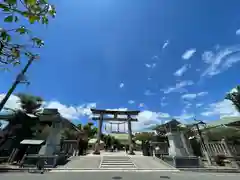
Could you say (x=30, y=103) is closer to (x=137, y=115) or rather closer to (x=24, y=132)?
(x=24, y=132)

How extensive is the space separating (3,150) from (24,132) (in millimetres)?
2409

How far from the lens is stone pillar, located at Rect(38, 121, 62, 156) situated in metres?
10.5

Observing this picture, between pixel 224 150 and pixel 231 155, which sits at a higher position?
pixel 224 150

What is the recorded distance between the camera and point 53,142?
10773mm

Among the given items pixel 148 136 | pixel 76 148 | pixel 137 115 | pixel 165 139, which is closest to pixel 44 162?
pixel 76 148

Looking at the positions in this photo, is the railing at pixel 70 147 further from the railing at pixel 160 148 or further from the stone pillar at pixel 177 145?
the stone pillar at pixel 177 145

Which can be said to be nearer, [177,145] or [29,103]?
[177,145]

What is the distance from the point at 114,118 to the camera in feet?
65.2

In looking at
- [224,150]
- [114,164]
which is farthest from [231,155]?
[114,164]

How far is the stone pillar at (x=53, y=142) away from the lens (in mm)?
10461

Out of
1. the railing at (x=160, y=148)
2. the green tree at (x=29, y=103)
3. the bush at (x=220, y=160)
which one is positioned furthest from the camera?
the green tree at (x=29, y=103)

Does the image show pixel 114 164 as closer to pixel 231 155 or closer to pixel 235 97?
pixel 231 155

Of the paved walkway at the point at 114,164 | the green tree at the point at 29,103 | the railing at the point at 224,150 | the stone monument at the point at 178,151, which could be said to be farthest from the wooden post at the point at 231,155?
the green tree at the point at 29,103

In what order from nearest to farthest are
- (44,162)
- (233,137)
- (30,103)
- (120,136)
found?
1. (44,162)
2. (233,137)
3. (30,103)
4. (120,136)
